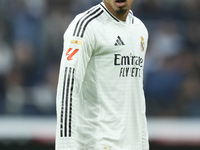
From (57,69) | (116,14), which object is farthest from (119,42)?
(57,69)

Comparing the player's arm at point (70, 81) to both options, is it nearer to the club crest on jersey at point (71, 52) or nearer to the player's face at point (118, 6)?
the club crest on jersey at point (71, 52)

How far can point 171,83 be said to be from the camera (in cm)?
735

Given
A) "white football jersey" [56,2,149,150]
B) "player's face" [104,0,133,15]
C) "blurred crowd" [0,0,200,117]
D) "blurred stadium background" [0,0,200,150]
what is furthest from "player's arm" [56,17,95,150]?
"blurred crowd" [0,0,200,117]

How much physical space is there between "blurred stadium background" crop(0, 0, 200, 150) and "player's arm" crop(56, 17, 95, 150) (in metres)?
3.45

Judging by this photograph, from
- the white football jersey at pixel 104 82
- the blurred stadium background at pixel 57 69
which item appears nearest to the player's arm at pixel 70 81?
the white football jersey at pixel 104 82

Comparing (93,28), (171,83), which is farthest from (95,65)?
(171,83)

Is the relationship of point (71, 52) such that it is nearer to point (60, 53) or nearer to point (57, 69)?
point (57, 69)

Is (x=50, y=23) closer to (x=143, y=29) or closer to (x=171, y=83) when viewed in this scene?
(x=171, y=83)

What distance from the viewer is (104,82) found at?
2.82 meters

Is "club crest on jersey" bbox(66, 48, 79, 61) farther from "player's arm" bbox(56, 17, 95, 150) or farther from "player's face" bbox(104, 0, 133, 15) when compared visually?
"player's face" bbox(104, 0, 133, 15)

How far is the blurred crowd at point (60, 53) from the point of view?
7039 millimetres

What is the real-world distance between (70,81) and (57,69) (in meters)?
4.86

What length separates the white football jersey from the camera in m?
2.71

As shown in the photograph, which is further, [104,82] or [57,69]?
[57,69]
